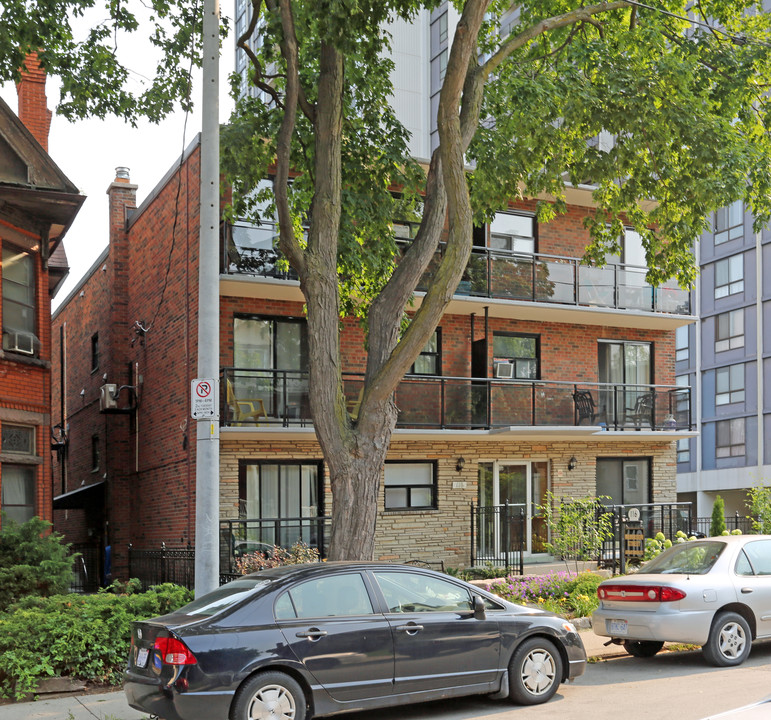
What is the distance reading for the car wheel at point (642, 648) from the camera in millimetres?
11406

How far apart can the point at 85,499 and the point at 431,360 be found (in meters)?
9.16

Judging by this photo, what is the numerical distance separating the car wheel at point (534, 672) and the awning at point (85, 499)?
625 inches

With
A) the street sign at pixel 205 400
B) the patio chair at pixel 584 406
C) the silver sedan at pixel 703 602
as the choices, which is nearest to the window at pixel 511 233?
the patio chair at pixel 584 406

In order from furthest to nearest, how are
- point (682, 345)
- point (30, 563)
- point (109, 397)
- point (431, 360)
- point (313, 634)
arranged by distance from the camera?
point (682, 345) → point (109, 397) → point (431, 360) → point (30, 563) → point (313, 634)

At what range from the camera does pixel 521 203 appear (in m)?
22.4

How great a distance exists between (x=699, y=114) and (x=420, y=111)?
29862 mm

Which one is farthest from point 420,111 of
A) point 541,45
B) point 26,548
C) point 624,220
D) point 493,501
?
point 26,548

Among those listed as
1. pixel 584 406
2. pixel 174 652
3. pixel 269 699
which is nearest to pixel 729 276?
pixel 584 406

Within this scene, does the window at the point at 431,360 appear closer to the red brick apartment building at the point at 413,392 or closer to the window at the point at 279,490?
the red brick apartment building at the point at 413,392

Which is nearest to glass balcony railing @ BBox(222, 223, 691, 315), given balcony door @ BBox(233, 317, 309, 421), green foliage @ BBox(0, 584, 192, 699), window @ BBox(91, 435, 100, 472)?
balcony door @ BBox(233, 317, 309, 421)

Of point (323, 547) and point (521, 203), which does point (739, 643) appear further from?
point (521, 203)

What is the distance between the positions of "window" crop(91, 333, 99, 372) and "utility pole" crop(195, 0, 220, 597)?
16.2m

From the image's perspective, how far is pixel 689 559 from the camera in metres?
11.3

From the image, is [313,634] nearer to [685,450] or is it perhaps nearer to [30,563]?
[30,563]
